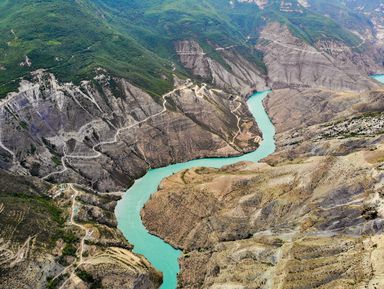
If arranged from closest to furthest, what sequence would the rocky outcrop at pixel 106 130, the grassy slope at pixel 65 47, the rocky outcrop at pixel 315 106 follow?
1. the rocky outcrop at pixel 106 130
2. the rocky outcrop at pixel 315 106
3. the grassy slope at pixel 65 47

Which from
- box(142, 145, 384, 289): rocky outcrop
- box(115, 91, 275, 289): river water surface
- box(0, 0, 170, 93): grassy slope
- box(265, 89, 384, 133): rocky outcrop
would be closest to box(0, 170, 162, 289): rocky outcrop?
box(115, 91, 275, 289): river water surface

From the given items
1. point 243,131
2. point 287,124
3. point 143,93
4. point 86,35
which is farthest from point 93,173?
point 86,35

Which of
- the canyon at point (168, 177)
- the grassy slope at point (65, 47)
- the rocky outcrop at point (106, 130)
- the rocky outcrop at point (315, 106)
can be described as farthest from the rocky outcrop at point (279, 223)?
the grassy slope at point (65, 47)

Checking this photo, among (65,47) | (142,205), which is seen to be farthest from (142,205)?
(65,47)

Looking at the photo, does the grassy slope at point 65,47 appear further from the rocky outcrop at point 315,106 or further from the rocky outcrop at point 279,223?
the rocky outcrop at point 279,223

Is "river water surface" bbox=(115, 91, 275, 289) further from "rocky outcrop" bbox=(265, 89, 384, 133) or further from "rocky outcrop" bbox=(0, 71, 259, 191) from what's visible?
"rocky outcrop" bbox=(265, 89, 384, 133)

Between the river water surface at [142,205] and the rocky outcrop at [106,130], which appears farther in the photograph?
the rocky outcrop at [106,130]

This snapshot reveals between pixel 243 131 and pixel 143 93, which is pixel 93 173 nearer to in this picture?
pixel 143 93

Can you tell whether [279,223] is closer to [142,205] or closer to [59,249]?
[142,205]
